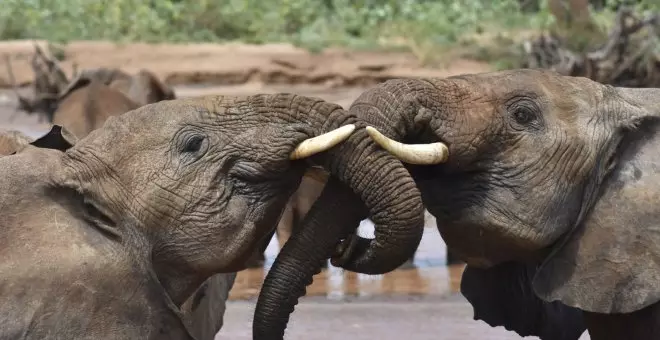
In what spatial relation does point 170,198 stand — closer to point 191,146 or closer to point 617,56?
point 191,146

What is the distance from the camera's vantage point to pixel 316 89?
15.6 m

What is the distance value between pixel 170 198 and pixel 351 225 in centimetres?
55

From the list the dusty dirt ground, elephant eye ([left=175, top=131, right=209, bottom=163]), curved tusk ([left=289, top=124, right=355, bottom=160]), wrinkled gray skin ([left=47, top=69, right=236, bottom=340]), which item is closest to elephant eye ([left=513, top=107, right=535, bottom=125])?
curved tusk ([left=289, top=124, right=355, bottom=160])

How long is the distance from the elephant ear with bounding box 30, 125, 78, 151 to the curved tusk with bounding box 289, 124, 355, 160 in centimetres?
91

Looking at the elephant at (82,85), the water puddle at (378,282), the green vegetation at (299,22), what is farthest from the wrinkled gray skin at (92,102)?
the green vegetation at (299,22)

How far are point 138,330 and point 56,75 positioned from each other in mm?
9243

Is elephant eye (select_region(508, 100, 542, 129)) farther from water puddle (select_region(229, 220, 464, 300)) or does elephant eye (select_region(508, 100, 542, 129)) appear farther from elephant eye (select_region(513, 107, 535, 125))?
water puddle (select_region(229, 220, 464, 300))

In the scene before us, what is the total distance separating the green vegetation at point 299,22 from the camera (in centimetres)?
1680

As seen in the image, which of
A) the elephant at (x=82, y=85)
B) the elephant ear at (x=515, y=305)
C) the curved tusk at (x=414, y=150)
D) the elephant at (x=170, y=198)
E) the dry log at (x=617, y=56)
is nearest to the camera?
the elephant at (x=170, y=198)

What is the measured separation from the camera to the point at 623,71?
1454 cm

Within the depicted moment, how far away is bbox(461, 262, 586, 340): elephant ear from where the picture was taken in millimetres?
5410

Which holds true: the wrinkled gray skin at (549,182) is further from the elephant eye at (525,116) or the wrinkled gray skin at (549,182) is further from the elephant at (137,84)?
the elephant at (137,84)

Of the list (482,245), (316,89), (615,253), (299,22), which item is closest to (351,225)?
(482,245)

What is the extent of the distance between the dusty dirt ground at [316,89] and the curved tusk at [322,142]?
342 centimetres
